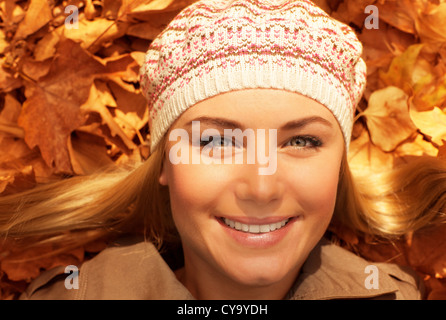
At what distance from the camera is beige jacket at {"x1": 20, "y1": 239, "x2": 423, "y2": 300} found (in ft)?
5.54

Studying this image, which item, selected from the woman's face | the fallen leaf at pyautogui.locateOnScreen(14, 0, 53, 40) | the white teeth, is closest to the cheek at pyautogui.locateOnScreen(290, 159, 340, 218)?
the woman's face

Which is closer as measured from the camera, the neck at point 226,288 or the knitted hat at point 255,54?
the knitted hat at point 255,54

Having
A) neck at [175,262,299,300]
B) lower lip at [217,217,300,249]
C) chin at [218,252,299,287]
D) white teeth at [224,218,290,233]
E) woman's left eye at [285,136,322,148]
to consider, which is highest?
woman's left eye at [285,136,322,148]

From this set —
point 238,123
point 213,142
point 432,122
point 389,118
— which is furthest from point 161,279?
point 432,122

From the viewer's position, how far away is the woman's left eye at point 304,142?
1.48 meters

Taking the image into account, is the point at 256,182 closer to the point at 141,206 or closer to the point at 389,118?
the point at 141,206

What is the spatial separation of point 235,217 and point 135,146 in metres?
0.73

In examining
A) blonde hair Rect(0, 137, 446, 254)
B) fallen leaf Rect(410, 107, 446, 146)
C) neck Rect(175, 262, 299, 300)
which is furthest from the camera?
fallen leaf Rect(410, 107, 446, 146)

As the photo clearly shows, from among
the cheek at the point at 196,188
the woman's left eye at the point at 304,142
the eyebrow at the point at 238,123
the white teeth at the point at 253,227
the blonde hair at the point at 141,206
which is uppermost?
the eyebrow at the point at 238,123

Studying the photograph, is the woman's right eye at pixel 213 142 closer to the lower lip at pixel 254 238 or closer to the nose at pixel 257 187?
the nose at pixel 257 187

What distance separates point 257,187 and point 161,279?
0.58 metres

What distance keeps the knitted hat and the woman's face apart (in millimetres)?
37

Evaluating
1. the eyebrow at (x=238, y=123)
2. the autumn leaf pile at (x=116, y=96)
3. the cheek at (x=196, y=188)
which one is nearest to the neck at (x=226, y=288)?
Result: the cheek at (x=196, y=188)

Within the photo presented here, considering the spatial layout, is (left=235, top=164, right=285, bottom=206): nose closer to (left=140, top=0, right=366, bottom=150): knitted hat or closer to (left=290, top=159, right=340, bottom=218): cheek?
(left=290, top=159, right=340, bottom=218): cheek
